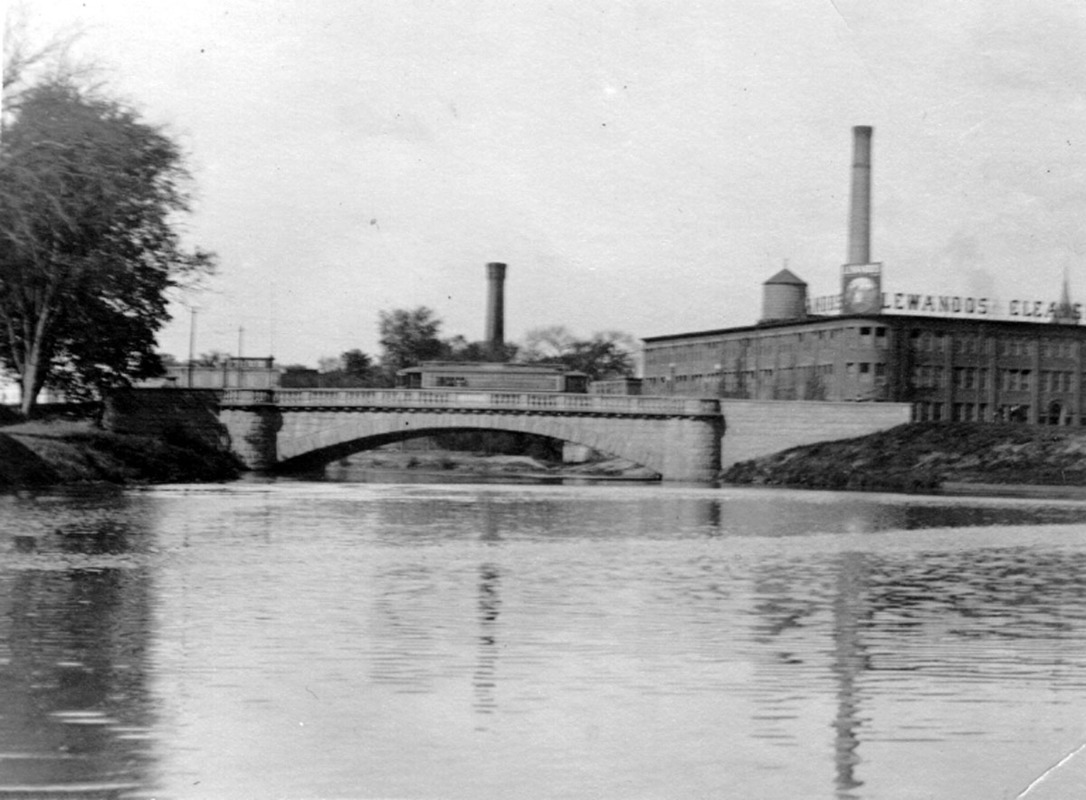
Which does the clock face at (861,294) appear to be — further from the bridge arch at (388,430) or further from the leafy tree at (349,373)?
the leafy tree at (349,373)

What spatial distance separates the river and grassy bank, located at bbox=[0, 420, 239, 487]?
1637 centimetres

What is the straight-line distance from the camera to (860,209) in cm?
7706

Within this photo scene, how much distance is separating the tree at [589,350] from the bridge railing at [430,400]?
115ft

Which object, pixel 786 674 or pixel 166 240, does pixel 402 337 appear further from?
pixel 786 674

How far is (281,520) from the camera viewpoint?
88.4 ft

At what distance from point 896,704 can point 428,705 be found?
2.49 meters

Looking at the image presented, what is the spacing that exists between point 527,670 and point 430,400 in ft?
185

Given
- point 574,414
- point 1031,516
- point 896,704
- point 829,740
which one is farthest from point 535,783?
point 574,414

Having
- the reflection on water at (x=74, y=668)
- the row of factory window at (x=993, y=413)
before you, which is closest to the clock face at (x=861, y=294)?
the row of factory window at (x=993, y=413)

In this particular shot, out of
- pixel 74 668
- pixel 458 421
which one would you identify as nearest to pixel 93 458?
pixel 458 421

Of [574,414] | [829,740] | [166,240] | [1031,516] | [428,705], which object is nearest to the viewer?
[829,740]

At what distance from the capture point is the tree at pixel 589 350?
106 metres

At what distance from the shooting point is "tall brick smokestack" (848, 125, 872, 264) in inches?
2936

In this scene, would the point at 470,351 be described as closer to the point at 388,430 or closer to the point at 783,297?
the point at 388,430
